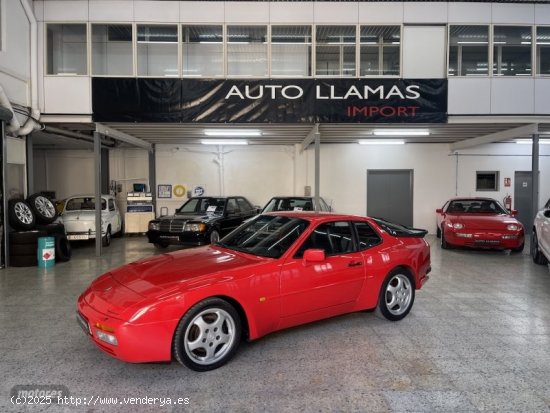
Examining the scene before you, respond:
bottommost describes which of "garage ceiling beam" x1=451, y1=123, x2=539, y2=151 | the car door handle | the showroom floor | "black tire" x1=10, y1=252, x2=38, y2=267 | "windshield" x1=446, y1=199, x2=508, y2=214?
the showroom floor

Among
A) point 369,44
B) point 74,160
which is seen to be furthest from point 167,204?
point 369,44

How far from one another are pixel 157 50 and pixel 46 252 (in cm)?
553

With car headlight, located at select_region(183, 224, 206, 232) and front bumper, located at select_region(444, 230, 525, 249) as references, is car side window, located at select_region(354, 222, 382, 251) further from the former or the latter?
front bumper, located at select_region(444, 230, 525, 249)

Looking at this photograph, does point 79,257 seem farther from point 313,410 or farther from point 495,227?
point 495,227

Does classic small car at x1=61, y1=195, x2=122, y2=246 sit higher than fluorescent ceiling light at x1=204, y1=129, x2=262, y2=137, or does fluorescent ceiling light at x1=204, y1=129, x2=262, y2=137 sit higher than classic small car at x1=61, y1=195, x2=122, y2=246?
fluorescent ceiling light at x1=204, y1=129, x2=262, y2=137

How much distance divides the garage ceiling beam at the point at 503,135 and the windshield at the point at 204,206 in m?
7.69

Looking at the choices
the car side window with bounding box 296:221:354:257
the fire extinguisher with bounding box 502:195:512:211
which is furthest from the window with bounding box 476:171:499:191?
the car side window with bounding box 296:221:354:257

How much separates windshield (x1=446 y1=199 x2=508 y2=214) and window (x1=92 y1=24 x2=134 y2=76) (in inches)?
359

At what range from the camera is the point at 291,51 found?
9383 mm

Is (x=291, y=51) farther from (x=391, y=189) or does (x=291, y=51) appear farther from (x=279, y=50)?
(x=391, y=189)

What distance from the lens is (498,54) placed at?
9312mm

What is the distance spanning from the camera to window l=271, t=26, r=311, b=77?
30.1 ft

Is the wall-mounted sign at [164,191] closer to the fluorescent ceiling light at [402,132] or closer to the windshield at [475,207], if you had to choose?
the fluorescent ceiling light at [402,132]

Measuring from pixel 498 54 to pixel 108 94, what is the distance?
9.76m
